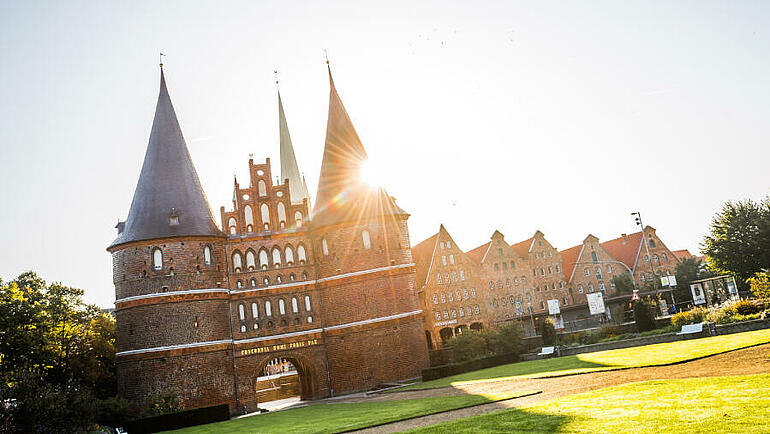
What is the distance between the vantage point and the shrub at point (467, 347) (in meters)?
36.7

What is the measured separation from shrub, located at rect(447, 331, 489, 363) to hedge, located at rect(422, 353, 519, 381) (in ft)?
3.15

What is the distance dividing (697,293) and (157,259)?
1477 inches

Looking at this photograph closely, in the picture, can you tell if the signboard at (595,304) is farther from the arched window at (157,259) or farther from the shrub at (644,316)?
the arched window at (157,259)

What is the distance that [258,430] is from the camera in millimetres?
22047

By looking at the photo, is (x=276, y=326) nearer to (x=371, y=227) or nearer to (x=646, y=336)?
(x=371, y=227)

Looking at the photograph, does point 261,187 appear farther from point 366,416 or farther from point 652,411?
point 652,411

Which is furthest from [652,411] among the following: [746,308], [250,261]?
[250,261]

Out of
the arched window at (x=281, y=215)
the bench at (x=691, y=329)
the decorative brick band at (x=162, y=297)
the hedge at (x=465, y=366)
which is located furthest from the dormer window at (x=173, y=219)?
the bench at (x=691, y=329)

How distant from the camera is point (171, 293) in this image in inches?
1298

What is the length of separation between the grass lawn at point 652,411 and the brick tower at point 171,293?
22.0 meters

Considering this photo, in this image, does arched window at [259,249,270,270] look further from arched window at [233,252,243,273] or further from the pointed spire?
the pointed spire

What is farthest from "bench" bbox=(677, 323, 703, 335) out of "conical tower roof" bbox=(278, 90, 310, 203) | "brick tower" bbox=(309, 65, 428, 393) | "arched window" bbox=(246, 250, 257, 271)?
"conical tower roof" bbox=(278, 90, 310, 203)

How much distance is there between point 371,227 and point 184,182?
12.1 meters

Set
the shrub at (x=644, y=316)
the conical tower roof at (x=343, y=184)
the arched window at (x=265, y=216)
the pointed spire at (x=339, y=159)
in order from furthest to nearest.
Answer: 1. the pointed spire at (x=339, y=159)
2. the conical tower roof at (x=343, y=184)
3. the arched window at (x=265, y=216)
4. the shrub at (x=644, y=316)
